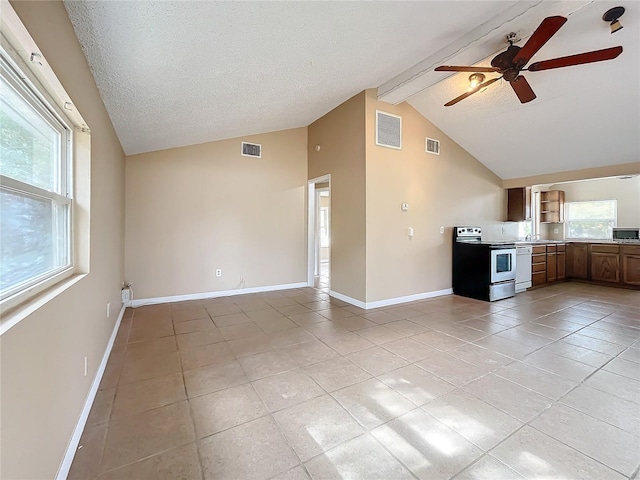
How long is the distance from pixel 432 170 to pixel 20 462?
16.9ft

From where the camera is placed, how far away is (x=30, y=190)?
1.29m

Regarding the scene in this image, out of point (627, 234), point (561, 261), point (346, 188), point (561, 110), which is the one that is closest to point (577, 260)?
point (561, 261)

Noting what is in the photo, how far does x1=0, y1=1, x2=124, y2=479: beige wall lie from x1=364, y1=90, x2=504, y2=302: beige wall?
3.04 m

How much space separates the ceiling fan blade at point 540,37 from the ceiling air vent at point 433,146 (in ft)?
A: 6.80

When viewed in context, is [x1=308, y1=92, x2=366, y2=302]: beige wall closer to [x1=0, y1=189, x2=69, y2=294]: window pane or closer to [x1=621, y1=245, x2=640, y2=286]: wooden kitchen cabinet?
[x1=0, y1=189, x2=69, y2=294]: window pane

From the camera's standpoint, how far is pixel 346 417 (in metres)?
1.78

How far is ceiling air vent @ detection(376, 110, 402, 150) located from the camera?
4059 millimetres

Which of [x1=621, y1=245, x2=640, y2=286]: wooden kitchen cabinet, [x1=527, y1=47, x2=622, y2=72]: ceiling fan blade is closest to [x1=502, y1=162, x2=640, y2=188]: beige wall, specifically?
[x1=621, y1=245, x2=640, y2=286]: wooden kitchen cabinet

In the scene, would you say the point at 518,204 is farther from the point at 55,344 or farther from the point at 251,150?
the point at 55,344

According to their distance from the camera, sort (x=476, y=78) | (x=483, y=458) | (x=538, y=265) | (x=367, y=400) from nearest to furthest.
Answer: (x=483, y=458), (x=367, y=400), (x=476, y=78), (x=538, y=265)

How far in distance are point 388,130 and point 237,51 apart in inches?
99.5

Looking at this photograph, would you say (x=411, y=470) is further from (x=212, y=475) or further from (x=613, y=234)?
(x=613, y=234)

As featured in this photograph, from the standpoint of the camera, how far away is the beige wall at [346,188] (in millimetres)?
4082

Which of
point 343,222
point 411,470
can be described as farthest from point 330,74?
point 411,470
